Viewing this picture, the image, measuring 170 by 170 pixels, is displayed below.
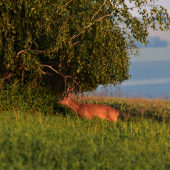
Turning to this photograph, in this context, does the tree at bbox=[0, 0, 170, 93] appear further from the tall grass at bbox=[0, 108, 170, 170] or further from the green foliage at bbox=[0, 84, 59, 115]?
the tall grass at bbox=[0, 108, 170, 170]

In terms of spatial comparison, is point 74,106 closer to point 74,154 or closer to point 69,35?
point 69,35

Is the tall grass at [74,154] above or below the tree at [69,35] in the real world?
below

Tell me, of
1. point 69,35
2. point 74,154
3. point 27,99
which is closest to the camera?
point 74,154

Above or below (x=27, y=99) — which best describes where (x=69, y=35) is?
above

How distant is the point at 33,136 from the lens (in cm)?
852

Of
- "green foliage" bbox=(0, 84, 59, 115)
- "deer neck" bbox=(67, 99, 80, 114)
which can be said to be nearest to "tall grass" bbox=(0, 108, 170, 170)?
"deer neck" bbox=(67, 99, 80, 114)

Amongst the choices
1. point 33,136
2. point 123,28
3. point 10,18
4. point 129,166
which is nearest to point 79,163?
point 129,166

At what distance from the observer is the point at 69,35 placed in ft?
44.1

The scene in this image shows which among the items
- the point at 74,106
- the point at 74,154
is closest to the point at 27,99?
the point at 74,106

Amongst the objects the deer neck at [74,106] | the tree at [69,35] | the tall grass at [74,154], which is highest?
the tree at [69,35]

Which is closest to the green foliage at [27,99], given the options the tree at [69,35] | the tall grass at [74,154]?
the tree at [69,35]

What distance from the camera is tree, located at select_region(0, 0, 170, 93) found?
1280 cm

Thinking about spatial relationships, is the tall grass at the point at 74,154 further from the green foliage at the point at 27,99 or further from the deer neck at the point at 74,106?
the green foliage at the point at 27,99

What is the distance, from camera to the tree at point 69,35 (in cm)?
1280
